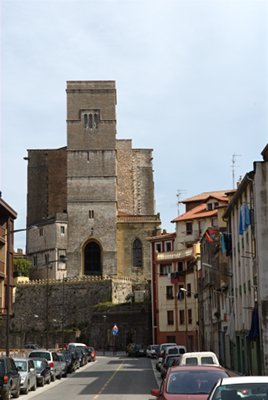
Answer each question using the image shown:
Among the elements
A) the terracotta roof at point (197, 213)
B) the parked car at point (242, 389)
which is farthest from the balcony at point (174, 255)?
the parked car at point (242, 389)

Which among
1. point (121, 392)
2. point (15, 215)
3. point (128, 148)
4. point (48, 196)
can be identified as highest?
point (128, 148)

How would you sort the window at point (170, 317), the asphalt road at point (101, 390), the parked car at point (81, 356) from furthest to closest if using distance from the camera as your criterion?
the window at point (170, 317) < the parked car at point (81, 356) < the asphalt road at point (101, 390)

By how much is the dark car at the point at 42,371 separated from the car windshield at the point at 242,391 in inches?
989

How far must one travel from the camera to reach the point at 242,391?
10734mm

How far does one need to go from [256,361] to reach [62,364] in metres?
12.1

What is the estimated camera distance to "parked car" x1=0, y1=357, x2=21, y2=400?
24766mm

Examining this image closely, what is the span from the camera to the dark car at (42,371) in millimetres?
35000

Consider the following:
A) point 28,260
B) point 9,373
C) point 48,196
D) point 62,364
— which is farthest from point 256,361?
point 48,196

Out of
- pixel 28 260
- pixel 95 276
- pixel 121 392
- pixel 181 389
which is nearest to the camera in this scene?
pixel 181 389

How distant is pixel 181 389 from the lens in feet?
48.3

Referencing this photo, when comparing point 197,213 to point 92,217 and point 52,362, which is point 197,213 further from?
point 52,362

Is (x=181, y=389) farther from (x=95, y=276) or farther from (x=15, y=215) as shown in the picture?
(x=95, y=276)

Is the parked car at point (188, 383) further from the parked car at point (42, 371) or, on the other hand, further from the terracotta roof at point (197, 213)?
the terracotta roof at point (197, 213)

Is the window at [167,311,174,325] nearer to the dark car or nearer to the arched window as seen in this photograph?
the arched window
